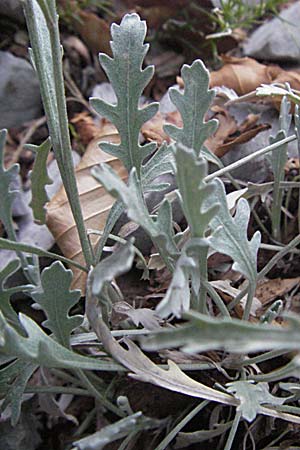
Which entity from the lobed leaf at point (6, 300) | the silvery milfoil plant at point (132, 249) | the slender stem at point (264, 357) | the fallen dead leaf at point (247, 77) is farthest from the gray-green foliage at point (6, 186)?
the fallen dead leaf at point (247, 77)

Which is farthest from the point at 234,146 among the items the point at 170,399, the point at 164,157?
the point at 170,399

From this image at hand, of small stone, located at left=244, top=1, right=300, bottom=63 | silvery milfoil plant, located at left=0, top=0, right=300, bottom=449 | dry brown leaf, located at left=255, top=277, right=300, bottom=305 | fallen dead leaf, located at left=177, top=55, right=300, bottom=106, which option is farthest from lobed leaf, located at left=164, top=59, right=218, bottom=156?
small stone, located at left=244, top=1, right=300, bottom=63

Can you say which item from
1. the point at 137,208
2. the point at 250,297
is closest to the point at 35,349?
the point at 137,208

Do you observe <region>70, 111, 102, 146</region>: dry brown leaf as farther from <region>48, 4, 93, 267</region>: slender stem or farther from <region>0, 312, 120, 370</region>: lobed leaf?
<region>0, 312, 120, 370</region>: lobed leaf

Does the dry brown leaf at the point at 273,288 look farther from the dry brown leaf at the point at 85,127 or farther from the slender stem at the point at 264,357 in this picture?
the dry brown leaf at the point at 85,127

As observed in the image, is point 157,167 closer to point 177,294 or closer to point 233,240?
point 233,240
